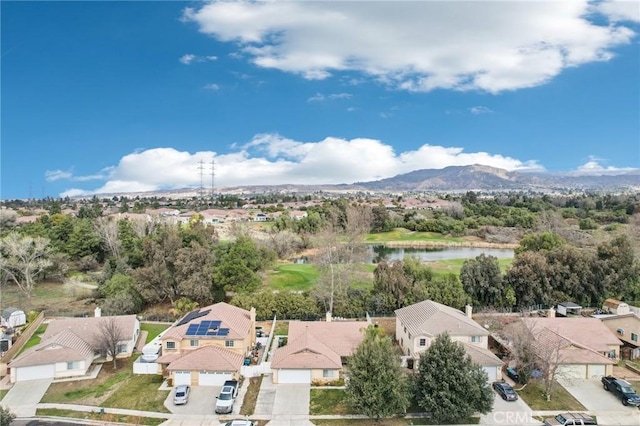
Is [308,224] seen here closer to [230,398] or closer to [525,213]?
[525,213]

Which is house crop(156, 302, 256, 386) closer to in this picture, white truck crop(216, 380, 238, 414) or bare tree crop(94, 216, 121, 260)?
white truck crop(216, 380, 238, 414)

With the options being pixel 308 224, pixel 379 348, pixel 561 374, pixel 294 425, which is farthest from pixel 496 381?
pixel 308 224

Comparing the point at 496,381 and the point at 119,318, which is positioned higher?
the point at 119,318

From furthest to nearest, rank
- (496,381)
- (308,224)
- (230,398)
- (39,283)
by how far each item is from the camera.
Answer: (308,224) < (39,283) < (496,381) < (230,398)

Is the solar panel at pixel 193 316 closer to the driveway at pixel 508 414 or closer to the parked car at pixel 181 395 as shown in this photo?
the parked car at pixel 181 395

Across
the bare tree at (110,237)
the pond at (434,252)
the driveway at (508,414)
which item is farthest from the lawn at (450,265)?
the bare tree at (110,237)
